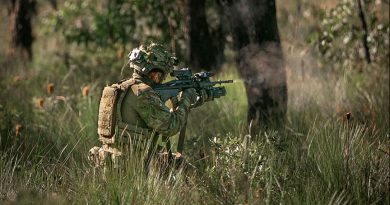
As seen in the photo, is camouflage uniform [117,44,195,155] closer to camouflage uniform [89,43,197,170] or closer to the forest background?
camouflage uniform [89,43,197,170]

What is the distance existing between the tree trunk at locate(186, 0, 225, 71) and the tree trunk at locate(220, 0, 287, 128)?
12.0 ft

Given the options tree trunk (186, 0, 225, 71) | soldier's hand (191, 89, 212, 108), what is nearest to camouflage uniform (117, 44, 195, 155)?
soldier's hand (191, 89, 212, 108)

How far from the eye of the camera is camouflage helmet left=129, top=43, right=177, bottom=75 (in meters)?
5.78

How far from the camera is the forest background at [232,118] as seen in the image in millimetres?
5266

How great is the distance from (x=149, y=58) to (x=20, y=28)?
1051 centimetres

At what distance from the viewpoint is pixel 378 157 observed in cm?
588

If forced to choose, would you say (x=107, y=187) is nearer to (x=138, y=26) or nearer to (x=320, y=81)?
(x=320, y=81)

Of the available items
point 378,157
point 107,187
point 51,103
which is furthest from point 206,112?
point 107,187

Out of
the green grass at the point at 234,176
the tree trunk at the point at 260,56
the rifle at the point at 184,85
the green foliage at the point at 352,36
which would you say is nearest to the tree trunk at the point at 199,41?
the green foliage at the point at 352,36

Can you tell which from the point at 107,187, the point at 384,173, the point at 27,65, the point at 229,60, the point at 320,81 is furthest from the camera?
the point at 229,60

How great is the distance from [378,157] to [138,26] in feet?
27.8

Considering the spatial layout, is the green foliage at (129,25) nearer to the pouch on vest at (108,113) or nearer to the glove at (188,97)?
the glove at (188,97)

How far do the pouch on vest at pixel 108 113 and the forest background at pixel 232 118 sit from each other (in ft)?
0.91

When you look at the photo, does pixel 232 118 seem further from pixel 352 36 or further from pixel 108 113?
pixel 352 36
